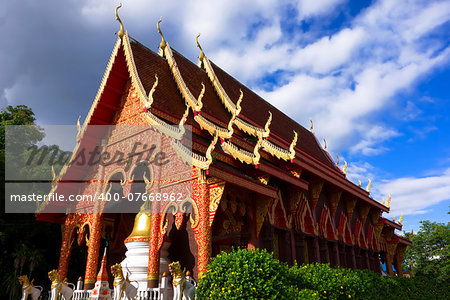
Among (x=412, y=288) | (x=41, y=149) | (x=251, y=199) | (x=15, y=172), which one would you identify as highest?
(x=41, y=149)

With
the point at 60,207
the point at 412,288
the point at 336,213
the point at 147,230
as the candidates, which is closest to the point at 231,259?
the point at 147,230

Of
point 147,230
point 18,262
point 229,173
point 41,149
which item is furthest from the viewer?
point 41,149

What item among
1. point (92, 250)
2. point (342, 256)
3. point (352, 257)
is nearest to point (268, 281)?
point (92, 250)

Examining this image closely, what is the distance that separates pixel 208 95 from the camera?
12125 mm

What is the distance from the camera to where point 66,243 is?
33.0ft

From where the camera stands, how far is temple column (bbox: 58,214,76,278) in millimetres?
9766

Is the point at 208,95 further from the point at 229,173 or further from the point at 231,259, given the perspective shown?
the point at 231,259

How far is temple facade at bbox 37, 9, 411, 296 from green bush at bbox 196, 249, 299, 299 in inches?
34.4

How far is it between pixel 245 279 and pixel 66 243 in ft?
21.9

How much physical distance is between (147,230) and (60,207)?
318 centimetres

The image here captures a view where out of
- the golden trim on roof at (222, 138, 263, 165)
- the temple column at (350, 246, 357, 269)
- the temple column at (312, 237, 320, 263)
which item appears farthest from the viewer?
the temple column at (350, 246, 357, 269)

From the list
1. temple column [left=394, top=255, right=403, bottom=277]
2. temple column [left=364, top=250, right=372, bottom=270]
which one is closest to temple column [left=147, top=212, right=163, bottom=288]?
temple column [left=364, top=250, right=372, bottom=270]

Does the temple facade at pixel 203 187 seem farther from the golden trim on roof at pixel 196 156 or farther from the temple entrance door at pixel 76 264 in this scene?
the temple entrance door at pixel 76 264

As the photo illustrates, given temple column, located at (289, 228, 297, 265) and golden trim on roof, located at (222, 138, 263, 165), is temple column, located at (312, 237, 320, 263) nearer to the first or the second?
temple column, located at (289, 228, 297, 265)
